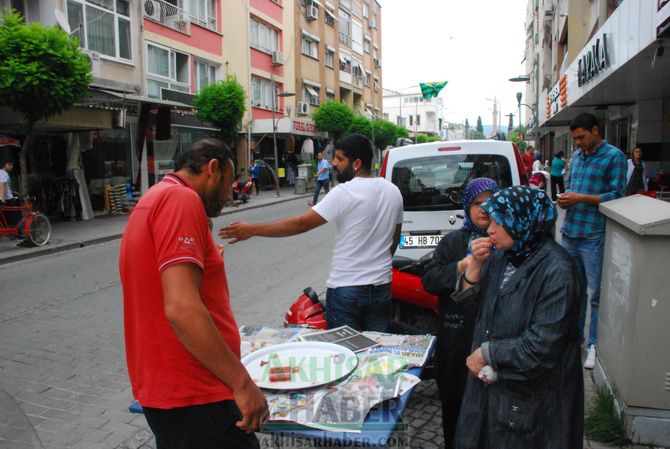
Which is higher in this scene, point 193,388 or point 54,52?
point 54,52

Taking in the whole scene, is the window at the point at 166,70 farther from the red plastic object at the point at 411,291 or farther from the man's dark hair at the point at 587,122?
the man's dark hair at the point at 587,122

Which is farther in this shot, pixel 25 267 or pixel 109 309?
pixel 25 267

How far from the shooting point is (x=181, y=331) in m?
1.82

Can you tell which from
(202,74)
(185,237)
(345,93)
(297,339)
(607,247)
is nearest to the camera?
(185,237)

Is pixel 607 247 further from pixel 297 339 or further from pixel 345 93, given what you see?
pixel 345 93

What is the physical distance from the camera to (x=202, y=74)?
973 inches

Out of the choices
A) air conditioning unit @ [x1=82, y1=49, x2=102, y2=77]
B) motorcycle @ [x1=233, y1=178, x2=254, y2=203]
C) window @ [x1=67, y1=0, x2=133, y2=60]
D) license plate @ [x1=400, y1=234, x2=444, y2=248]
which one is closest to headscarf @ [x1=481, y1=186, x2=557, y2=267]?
license plate @ [x1=400, y1=234, x2=444, y2=248]

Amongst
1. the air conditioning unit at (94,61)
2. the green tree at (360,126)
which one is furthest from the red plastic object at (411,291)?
the green tree at (360,126)

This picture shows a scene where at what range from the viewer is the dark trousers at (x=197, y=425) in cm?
197

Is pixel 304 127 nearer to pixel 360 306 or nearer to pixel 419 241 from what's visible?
pixel 419 241

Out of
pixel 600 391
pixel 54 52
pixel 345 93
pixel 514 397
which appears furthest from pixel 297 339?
pixel 345 93

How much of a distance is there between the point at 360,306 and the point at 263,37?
2977 centimetres

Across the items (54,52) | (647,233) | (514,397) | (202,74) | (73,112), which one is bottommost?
(514,397)

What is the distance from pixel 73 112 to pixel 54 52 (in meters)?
3.70
